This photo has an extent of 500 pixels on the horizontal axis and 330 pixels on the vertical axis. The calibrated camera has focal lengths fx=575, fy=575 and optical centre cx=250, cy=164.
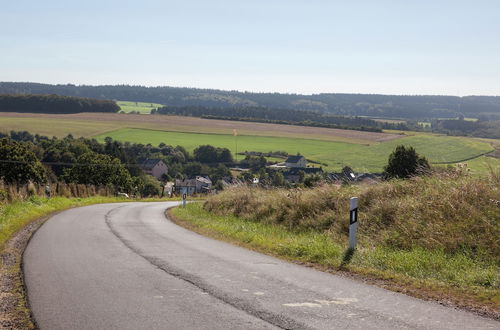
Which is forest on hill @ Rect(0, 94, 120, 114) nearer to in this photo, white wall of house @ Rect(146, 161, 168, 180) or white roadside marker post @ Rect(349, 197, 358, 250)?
white wall of house @ Rect(146, 161, 168, 180)

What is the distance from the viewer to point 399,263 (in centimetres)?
968

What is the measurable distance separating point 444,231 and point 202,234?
7753 mm

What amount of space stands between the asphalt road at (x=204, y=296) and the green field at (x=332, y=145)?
5932 centimetres

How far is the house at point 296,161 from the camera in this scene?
90.6 metres

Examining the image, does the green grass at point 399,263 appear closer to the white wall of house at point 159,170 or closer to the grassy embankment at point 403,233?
the grassy embankment at point 403,233

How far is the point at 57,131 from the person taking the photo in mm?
120312

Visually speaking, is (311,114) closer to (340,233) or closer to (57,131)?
(57,131)

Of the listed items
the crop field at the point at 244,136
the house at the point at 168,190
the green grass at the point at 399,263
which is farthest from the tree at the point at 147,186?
the green grass at the point at 399,263

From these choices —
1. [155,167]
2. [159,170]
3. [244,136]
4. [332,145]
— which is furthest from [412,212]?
[244,136]

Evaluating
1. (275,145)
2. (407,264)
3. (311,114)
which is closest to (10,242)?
(407,264)

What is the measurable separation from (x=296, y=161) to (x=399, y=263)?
8381cm

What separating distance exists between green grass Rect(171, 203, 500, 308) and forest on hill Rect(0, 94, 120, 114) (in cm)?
14957

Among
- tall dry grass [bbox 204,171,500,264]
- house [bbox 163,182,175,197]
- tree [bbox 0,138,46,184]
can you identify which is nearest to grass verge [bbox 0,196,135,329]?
tall dry grass [bbox 204,171,500,264]

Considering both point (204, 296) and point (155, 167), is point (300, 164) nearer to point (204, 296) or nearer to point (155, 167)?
point (155, 167)
